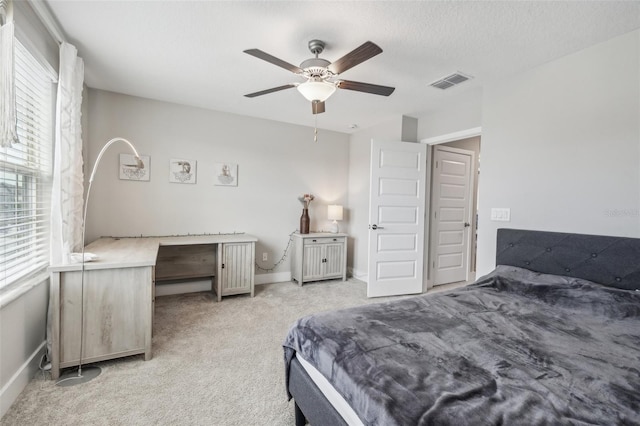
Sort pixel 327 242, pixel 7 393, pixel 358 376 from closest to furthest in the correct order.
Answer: pixel 358 376 < pixel 7 393 < pixel 327 242

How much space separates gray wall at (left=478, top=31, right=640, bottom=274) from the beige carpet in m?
2.28

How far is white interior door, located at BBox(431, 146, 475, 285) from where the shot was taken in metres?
4.29

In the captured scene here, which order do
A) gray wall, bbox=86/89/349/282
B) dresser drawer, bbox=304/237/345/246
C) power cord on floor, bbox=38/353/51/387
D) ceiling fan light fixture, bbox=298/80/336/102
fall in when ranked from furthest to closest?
dresser drawer, bbox=304/237/345/246, gray wall, bbox=86/89/349/282, ceiling fan light fixture, bbox=298/80/336/102, power cord on floor, bbox=38/353/51/387

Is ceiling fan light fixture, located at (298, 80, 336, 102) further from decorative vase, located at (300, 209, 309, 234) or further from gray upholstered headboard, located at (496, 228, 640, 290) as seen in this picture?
decorative vase, located at (300, 209, 309, 234)

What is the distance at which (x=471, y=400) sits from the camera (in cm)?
93

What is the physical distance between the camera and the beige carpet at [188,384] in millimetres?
1639

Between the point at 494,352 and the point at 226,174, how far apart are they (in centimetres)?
365

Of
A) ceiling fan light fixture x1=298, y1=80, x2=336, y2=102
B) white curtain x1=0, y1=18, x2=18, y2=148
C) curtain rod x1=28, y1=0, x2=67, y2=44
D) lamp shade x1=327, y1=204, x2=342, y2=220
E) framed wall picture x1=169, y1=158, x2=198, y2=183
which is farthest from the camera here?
lamp shade x1=327, y1=204, x2=342, y2=220

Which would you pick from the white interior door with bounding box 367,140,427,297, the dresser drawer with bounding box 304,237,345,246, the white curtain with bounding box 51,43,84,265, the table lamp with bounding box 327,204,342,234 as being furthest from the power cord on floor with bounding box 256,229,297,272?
the white curtain with bounding box 51,43,84,265

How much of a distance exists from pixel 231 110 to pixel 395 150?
7.43 ft

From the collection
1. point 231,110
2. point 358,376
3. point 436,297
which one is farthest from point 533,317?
point 231,110

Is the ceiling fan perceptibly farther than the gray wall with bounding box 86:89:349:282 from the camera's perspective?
No

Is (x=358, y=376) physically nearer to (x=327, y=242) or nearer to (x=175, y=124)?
(x=327, y=242)

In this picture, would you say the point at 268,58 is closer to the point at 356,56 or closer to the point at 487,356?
the point at 356,56
